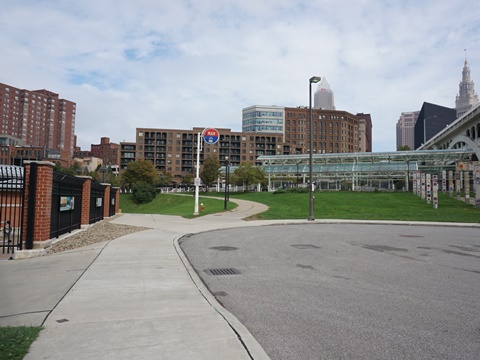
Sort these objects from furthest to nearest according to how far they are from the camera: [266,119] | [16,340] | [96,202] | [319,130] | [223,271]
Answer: [319,130] < [266,119] < [96,202] < [223,271] < [16,340]

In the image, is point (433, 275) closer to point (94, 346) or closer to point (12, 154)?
point (94, 346)

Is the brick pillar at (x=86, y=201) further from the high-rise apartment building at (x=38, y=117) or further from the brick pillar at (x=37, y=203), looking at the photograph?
the high-rise apartment building at (x=38, y=117)

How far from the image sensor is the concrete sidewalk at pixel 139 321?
376 centimetres

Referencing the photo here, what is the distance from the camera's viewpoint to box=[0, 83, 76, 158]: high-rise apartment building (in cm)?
15350

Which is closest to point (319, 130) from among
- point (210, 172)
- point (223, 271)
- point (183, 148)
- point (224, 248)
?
point (183, 148)

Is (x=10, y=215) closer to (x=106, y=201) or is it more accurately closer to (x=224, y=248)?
(x=224, y=248)

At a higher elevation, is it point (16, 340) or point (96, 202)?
point (96, 202)

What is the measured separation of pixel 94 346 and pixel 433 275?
7280 mm

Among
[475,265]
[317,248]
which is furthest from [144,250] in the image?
[475,265]

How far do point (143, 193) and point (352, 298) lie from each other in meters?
62.9

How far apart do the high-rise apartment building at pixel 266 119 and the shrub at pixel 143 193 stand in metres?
77.1

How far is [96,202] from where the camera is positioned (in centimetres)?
2116

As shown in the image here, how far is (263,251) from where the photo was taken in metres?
11.6

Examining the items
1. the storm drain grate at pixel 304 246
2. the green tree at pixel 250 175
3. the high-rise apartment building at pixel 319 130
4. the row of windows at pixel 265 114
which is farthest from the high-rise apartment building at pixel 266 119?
the storm drain grate at pixel 304 246
